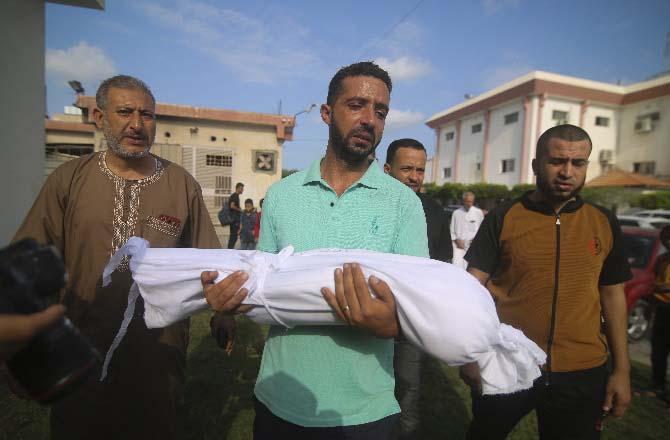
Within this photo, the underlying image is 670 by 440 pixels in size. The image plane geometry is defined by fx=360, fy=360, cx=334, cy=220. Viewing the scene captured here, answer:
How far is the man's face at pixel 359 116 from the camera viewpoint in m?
1.70

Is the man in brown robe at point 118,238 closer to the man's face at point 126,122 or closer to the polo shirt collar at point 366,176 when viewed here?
the man's face at point 126,122

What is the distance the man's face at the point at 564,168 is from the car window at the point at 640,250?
445 centimetres

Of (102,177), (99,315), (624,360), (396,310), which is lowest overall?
(624,360)

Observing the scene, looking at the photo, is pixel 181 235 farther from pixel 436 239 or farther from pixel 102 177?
pixel 436 239

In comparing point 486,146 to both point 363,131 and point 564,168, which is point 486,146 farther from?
point 363,131

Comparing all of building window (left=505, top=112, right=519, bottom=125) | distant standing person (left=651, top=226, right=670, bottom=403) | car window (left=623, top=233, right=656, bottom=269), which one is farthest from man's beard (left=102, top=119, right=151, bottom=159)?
building window (left=505, top=112, right=519, bottom=125)

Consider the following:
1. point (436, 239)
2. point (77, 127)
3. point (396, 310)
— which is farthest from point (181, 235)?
point (77, 127)

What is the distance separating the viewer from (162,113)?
13.0 m

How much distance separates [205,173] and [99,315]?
12.7 m

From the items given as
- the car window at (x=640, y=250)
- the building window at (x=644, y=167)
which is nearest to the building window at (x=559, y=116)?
the building window at (x=644, y=167)

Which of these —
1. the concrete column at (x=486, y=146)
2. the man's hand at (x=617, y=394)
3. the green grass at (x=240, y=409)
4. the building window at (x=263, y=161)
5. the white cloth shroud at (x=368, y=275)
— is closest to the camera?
the white cloth shroud at (x=368, y=275)

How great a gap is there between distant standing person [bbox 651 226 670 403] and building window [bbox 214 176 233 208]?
12.7m

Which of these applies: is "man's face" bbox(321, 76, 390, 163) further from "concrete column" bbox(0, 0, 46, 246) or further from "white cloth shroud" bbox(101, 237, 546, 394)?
"concrete column" bbox(0, 0, 46, 246)

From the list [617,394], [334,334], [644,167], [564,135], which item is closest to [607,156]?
[644,167]
